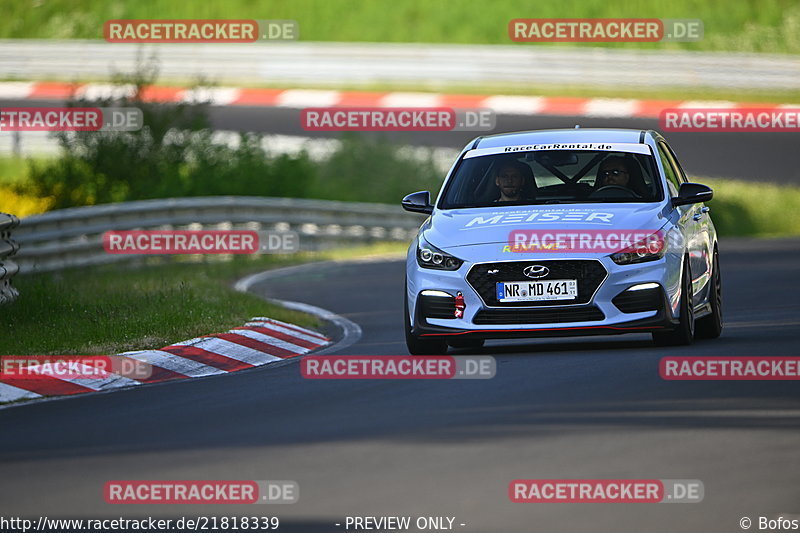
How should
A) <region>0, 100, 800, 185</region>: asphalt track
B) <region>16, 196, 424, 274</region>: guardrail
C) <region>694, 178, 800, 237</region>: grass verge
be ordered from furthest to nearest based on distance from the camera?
<region>0, 100, 800, 185</region>: asphalt track
<region>694, 178, 800, 237</region>: grass verge
<region>16, 196, 424, 274</region>: guardrail

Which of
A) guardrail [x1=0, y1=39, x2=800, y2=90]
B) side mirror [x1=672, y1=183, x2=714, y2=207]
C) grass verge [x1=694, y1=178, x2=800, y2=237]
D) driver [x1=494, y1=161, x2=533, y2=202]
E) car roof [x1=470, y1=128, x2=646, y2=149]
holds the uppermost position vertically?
guardrail [x1=0, y1=39, x2=800, y2=90]

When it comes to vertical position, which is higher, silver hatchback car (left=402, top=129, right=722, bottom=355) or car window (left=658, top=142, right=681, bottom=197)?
car window (left=658, top=142, right=681, bottom=197)

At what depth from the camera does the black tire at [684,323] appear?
11.6 meters

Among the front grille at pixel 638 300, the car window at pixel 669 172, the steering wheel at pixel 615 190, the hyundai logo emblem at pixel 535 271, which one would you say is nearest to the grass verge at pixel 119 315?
the hyundai logo emblem at pixel 535 271

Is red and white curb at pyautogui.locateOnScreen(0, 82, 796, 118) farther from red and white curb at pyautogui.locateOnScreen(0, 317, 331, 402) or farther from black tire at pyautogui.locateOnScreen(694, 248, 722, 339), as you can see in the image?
black tire at pyautogui.locateOnScreen(694, 248, 722, 339)

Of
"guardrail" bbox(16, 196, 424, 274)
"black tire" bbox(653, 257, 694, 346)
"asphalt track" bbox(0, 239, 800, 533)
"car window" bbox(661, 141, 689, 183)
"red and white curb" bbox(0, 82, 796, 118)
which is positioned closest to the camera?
"asphalt track" bbox(0, 239, 800, 533)

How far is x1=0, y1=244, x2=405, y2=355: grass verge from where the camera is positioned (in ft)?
40.9

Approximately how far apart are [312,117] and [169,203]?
1245cm

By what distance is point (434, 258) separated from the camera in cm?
1170

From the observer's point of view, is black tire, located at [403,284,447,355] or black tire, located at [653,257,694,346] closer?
black tire, located at [653,257,694,346]

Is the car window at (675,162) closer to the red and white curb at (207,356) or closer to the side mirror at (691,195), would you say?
the side mirror at (691,195)

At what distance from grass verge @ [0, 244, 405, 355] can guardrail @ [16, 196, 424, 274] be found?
6.29 feet

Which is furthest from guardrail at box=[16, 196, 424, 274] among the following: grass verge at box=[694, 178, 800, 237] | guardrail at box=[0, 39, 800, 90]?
guardrail at box=[0, 39, 800, 90]

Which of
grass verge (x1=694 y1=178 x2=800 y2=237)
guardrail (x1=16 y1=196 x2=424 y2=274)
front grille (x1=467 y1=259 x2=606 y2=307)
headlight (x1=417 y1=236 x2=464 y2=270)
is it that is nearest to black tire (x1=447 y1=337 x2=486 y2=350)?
headlight (x1=417 y1=236 x2=464 y2=270)
